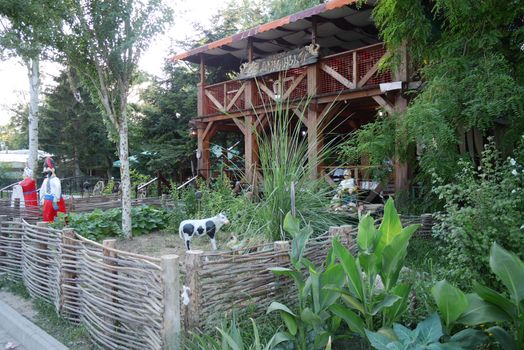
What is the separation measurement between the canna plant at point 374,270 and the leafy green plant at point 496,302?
26cm

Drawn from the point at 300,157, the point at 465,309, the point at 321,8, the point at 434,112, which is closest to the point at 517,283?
the point at 465,309

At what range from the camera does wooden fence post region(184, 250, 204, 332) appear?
2902 mm

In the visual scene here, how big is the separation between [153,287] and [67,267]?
1.59 meters

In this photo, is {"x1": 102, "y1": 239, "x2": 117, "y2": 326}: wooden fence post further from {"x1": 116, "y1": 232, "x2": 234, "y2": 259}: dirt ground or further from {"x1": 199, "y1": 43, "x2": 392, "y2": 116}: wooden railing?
{"x1": 199, "y1": 43, "x2": 392, "y2": 116}: wooden railing

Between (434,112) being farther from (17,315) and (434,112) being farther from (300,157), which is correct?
(17,315)

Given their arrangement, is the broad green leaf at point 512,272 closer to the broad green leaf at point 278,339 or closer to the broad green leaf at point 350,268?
the broad green leaf at point 350,268

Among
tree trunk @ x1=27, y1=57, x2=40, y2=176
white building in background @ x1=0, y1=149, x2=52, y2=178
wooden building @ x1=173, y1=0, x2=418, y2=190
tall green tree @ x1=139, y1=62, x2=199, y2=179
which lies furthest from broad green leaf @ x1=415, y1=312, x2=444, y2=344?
white building in background @ x1=0, y1=149, x2=52, y2=178

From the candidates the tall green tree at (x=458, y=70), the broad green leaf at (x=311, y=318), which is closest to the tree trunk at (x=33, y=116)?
the tall green tree at (x=458, y=70)

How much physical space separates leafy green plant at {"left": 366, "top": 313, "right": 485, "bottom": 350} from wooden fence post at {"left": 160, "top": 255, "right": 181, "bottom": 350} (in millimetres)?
1389

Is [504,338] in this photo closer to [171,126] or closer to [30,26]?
[30,26]

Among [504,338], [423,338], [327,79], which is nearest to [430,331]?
[423,338]

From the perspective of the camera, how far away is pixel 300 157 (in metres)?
4.61

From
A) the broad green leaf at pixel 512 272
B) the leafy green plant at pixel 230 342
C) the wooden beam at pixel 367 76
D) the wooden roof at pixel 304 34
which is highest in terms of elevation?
the wooden roof at pixel 304 34

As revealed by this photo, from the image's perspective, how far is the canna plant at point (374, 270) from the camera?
2.35 m
